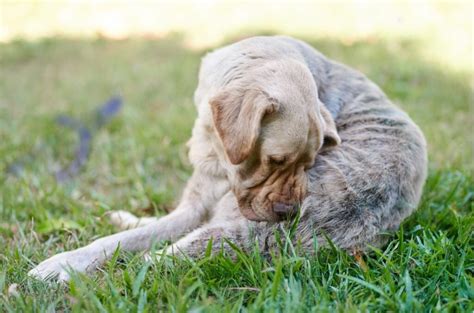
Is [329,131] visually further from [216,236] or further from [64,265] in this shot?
[64,265]

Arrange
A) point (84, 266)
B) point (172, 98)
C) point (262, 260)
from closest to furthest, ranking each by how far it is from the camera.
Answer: point (262, 260)
point (84, 266)
point (172, 98)

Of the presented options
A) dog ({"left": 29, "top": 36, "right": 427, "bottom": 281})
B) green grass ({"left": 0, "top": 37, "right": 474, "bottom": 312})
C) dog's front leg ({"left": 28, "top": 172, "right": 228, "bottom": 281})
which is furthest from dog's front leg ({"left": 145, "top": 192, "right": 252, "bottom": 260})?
dog's front leg ({"left": 28, "top": 172, "right": 228, "bottom": 281})

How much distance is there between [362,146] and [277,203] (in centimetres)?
73

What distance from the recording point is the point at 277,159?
3.23 meters

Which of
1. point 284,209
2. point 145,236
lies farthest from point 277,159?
point 145,236

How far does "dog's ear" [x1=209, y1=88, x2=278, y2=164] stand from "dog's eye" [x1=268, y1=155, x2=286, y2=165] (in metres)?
0.15

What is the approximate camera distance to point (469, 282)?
288 centimetres

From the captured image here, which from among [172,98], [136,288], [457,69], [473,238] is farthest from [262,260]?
[457,69]

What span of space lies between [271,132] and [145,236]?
1.08 meters

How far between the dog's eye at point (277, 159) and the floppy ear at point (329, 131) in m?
0.33

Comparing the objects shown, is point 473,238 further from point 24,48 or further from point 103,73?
point 24,48

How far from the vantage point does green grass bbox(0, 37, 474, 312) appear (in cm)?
276

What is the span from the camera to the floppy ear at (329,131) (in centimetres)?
340

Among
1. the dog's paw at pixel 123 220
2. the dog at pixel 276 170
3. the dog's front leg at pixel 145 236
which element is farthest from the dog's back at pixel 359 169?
the dog's paw at pixel 123 220
